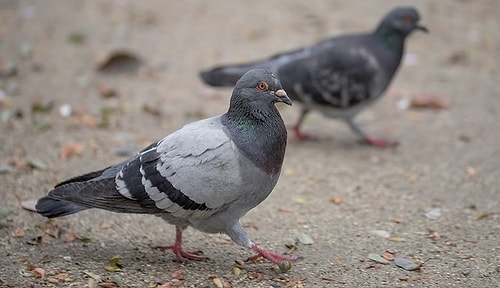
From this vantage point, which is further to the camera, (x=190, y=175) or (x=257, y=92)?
(x=257, y=92)

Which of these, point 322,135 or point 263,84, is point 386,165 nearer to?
point 322,135

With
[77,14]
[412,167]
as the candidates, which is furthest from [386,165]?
[77,14]

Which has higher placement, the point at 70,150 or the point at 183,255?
the point at 70,150

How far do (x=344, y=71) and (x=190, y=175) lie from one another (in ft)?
10.2

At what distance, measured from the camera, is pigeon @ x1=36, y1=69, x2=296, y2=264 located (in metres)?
4.23

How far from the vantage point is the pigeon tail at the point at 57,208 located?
4.46m

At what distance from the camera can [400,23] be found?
7.17 m

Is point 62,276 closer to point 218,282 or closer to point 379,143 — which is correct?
point 218,282

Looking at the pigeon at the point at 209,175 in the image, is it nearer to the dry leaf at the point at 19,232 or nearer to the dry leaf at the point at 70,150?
the dry leaf at the point at 19,232

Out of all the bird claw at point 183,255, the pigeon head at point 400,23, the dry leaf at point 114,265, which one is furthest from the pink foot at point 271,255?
the pigeon head at point 400,23

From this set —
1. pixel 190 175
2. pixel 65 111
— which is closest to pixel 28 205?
pixel 190 175

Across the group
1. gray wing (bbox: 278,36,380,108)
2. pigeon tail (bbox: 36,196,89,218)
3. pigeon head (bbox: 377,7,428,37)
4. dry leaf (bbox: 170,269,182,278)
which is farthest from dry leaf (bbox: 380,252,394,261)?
pigeon head (bbox: 377,7,428,37)

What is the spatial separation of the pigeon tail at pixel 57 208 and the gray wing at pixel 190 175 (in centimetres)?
34

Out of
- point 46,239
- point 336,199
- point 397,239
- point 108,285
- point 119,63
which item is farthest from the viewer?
point 119,63
